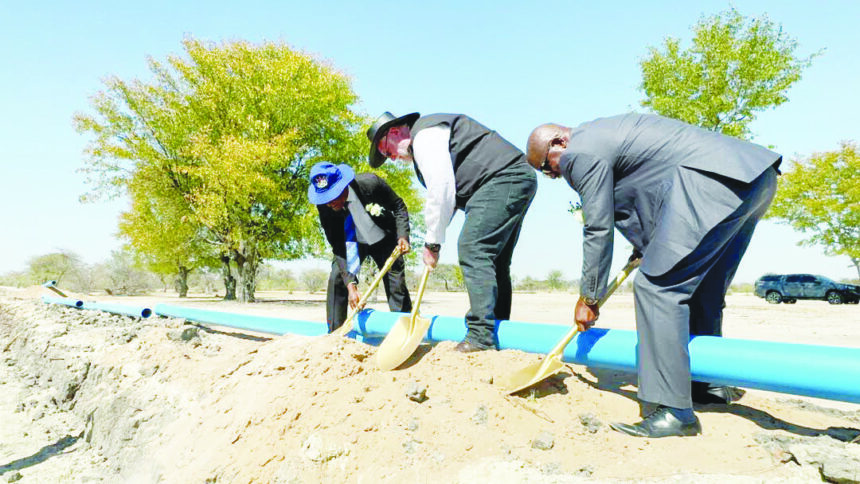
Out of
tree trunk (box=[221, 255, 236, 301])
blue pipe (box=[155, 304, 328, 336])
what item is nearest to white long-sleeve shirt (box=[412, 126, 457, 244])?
blue pipe (box=[155, 304, 328, 336])

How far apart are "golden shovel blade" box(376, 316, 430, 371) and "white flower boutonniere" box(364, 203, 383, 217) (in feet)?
4.26

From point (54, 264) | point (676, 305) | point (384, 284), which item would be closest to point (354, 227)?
point (384, 284)

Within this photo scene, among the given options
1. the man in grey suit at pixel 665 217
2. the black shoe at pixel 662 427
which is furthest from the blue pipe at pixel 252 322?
the black shoe at pixel 662 427

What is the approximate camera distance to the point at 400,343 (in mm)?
3012

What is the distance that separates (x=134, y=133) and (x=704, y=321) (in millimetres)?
23258

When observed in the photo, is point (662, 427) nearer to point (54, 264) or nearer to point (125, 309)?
point (125, 309)

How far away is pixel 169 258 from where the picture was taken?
83.5 ft

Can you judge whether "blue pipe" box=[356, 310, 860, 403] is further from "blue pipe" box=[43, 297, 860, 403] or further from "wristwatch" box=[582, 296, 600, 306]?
"wristwatch" box=[582, 296, 600, 306]

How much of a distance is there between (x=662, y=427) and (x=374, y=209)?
2.88 m

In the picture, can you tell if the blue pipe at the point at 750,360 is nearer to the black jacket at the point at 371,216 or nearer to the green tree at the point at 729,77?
the black jacket at the point at 371,216

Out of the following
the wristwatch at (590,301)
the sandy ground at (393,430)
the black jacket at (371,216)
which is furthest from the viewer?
the black jacket at (371,216)

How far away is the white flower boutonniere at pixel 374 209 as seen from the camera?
429cm

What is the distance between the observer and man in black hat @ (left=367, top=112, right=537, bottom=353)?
3.00 metres

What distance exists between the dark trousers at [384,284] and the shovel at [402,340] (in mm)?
1112
